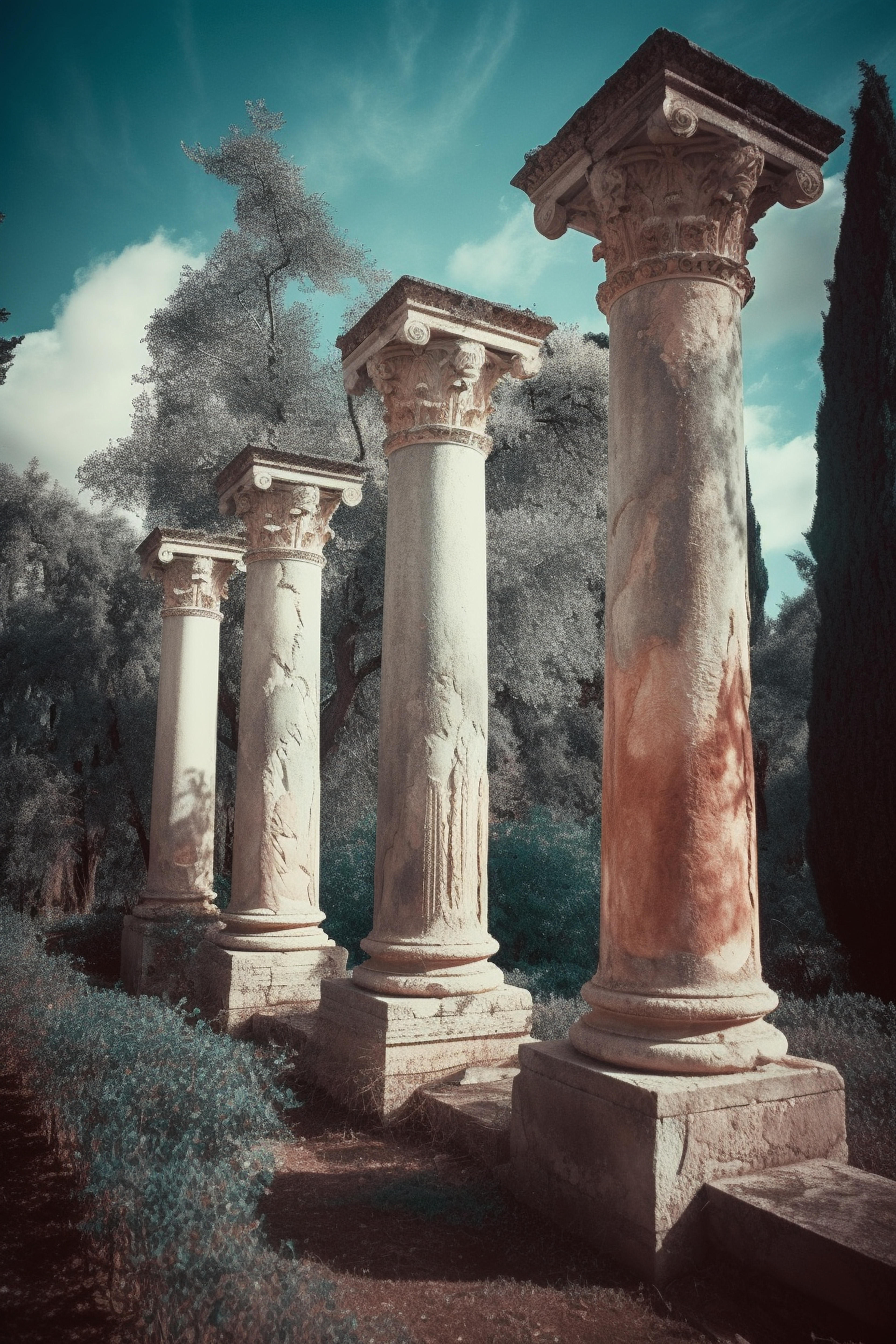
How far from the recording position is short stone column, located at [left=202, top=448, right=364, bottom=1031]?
9781mm

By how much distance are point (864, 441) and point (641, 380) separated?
344 inches

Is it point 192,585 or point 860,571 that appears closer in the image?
point 860,571

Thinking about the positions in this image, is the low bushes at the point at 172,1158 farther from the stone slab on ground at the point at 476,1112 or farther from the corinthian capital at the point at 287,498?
the corinthian capital at the point at 287,498

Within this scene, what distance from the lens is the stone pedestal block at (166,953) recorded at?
39.9 feet

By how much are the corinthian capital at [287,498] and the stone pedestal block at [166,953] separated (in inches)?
189

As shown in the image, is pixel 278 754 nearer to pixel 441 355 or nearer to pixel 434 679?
pixel 434 679

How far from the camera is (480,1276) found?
4.45m

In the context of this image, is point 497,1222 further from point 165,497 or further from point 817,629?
point 165,497

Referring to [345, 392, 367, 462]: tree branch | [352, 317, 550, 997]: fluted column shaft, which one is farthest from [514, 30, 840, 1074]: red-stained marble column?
[345, 392, 367, 462]: tree branch

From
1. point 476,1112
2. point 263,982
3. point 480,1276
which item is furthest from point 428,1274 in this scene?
point 263,982

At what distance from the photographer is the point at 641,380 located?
531 centimetres

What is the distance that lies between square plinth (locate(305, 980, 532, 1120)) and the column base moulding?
500 cm

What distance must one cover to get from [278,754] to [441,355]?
454cm

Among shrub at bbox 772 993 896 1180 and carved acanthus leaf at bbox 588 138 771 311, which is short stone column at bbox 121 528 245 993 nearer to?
shrub at bbox 772 993 896 1180
